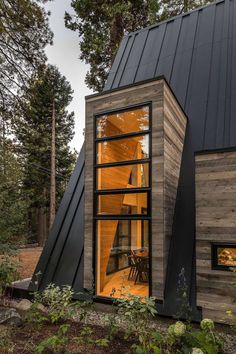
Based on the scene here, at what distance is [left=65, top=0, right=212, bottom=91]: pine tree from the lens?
11266mm

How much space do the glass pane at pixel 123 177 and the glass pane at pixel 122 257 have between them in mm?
650

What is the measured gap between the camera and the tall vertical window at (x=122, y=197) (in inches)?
179

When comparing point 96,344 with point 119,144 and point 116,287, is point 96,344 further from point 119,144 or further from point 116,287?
point 119,144

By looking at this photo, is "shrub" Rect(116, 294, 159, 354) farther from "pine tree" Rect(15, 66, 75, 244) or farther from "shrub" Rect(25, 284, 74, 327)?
"pine tree" Rect(15, 66, 75, 244)

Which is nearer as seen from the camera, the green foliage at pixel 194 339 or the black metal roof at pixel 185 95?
the green foliage at pixel 194 339

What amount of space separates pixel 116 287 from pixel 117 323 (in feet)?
3.47

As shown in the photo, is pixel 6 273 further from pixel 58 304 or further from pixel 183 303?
pixel 183 303

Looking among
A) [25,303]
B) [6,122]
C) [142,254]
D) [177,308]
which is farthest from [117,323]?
[6,122]

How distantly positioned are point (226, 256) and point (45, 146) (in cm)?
1405

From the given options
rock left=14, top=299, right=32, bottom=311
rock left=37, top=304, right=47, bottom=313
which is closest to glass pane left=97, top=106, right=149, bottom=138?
rock left=37, top=304, right=47, bottom=313

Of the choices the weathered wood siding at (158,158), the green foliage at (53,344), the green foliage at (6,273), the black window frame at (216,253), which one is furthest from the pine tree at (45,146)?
the black window frame at (216,253)

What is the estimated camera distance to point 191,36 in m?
7.44

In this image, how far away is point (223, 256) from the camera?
151 inches

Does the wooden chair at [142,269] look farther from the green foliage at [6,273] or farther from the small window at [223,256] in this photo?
the green foliage at [6,273]
